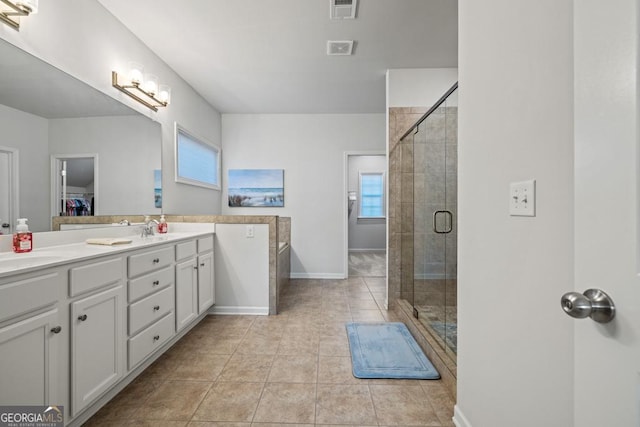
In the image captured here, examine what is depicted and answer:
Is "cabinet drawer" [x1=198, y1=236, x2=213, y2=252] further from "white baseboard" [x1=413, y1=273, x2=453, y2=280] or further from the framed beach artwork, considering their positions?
"white baseboard" [x1=413, y1=273, x2=453, y2=280]

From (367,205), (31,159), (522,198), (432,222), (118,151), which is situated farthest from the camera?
(367,205)

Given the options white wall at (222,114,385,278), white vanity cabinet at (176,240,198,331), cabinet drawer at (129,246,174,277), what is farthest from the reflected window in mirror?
cabinet drawer at (129,246,174,277)

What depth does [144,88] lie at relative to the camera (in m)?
2.53

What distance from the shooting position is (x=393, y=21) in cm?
235

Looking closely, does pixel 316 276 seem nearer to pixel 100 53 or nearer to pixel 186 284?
pixel 186 284

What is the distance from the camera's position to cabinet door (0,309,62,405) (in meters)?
1.03

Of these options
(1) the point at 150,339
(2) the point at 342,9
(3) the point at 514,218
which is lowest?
(1) the point at 150,339

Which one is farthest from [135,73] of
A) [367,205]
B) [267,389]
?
[367,205]

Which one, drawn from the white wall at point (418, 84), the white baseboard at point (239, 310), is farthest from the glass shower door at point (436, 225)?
the white baseboard at point (239, 310)

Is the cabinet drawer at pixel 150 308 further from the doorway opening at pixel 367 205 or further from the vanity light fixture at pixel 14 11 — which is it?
the doorway opening at pixel 367 205

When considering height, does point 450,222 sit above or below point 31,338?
above

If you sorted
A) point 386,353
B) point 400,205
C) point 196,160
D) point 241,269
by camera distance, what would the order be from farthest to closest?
1. point 196,160
2. point 400,205
3. point 241,269
4. point 386,353

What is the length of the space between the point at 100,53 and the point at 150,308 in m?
1.92

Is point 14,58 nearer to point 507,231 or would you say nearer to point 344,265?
point 507,231
